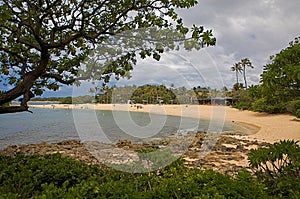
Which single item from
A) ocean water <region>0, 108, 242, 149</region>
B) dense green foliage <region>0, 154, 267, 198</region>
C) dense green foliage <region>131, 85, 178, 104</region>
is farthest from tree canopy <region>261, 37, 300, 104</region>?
ocean water <region>0, 108, 242, 149</region>

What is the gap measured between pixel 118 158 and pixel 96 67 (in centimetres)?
497

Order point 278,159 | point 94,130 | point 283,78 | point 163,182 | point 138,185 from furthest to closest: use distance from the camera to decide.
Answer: point 94,130 → point 283,78 → point 278,159 → point 138,185 → point 163,182

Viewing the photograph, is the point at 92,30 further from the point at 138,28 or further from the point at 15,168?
the point at 15,168

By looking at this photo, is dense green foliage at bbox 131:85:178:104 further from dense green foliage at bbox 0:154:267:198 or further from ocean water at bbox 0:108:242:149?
dense green foliage at bbox 0:154:267:198

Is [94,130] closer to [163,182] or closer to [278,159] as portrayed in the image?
[163,182]

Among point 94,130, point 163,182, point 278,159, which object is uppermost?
point 278,159

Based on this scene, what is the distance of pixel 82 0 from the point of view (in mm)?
5027

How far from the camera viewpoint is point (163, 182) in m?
3.13

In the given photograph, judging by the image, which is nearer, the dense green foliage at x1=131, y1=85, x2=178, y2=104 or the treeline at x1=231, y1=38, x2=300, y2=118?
the treeline at x1=231, y1=38, x2=300, y2=118

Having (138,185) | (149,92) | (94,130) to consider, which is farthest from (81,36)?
(94,130)

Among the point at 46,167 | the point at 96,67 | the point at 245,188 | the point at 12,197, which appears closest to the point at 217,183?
the point at 245,188

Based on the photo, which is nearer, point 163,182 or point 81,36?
point 163,182

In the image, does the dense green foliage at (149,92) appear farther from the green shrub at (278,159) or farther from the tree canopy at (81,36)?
the green shrub at (278,159)

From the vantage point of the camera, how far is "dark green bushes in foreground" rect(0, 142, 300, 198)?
2.70m
